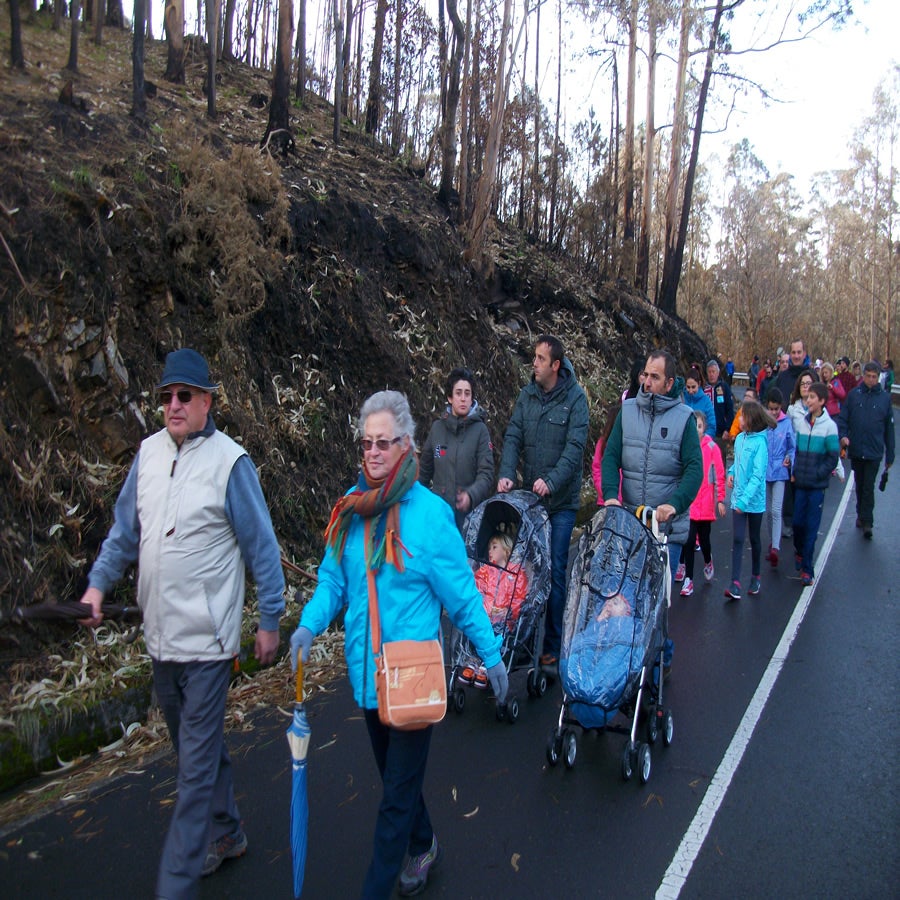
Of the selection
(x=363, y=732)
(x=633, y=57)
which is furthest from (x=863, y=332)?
(x=363, y=732)

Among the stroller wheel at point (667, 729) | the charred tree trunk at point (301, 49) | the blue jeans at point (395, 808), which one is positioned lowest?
the stroller wheel at point (667, 729)

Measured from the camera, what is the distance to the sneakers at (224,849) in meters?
3.92

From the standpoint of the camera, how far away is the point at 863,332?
2965 inches

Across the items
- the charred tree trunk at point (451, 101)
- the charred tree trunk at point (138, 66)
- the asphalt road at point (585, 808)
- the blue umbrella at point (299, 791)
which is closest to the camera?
the blue umbrella at point (299, 791)

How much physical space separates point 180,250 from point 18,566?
3.76 m

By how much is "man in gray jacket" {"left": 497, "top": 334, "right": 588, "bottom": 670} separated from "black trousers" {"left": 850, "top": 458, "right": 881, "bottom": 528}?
6.90 metres

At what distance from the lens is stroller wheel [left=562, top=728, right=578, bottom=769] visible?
16.1 ft

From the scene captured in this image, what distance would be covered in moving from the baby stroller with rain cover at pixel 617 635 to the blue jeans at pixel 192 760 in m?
2.01

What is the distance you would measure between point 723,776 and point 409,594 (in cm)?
263

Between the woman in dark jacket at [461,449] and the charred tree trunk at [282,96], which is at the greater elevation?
the charred tree trunk at [282,96]

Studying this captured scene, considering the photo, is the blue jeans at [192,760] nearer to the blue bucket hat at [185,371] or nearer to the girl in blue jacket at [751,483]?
the blue bucket hat at [185,371]

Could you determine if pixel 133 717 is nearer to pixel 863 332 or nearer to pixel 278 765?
pixel 278 765

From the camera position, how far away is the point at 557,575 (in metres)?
6.59

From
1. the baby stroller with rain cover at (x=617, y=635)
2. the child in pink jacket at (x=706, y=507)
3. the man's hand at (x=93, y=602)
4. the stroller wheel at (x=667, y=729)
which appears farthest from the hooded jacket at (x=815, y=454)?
the man's hand at (x=93, y=602)
